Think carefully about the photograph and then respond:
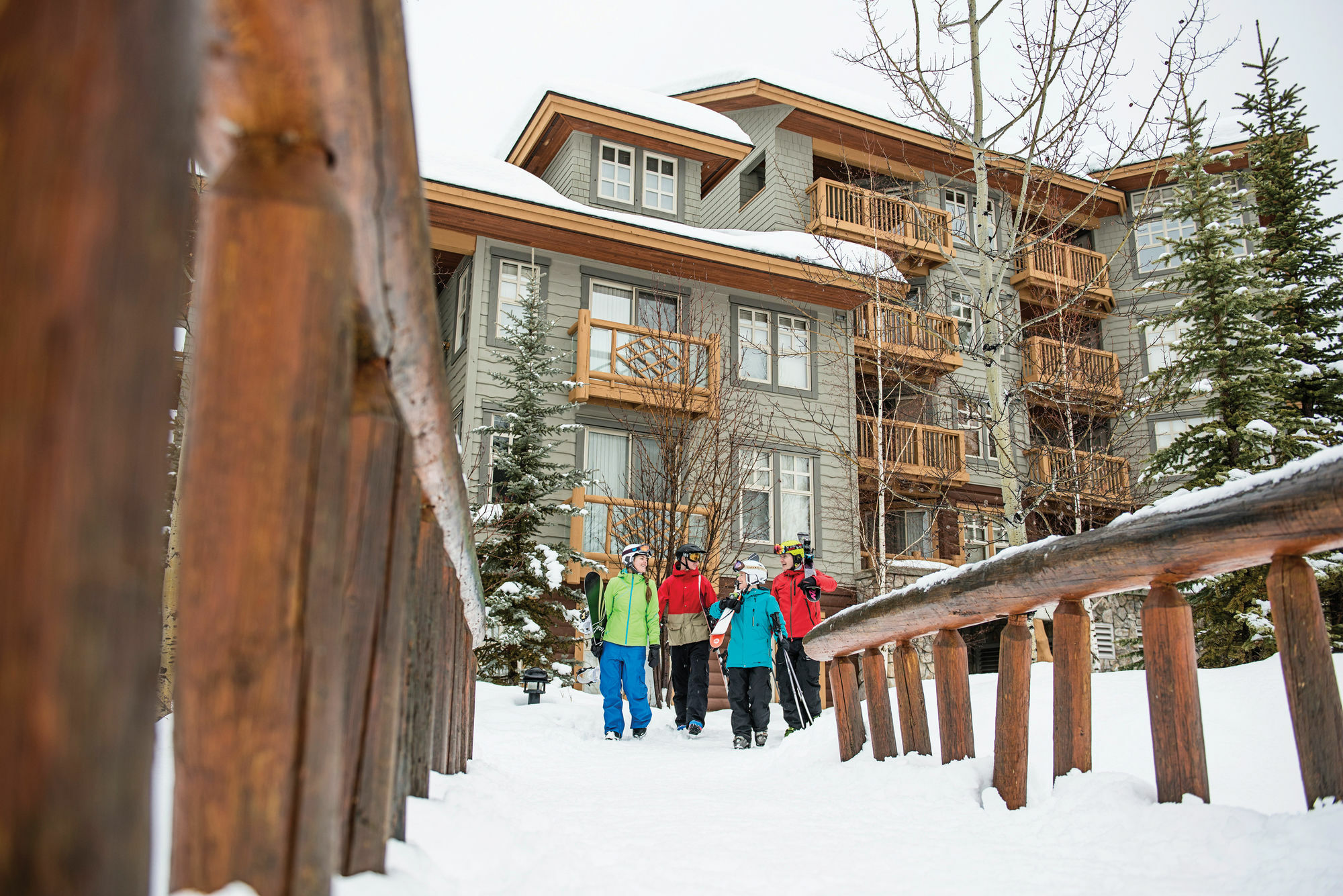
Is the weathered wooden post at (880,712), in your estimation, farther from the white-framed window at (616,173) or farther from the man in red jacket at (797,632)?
the white-framed window at (616,173)

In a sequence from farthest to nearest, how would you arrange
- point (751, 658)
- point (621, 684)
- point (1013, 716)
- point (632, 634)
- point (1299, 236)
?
point (1299, 236) < point (621, 684) < point (632, 634) < point (751, 658) < point (1013, 716)

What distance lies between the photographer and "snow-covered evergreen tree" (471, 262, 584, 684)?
535 inches

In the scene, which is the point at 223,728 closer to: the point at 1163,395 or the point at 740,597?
the point at 740,597

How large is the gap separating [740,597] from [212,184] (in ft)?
25.4

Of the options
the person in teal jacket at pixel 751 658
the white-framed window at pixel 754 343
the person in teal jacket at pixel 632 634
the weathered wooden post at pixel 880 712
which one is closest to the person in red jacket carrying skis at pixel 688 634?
the person in teal jacket at pixel 632 634

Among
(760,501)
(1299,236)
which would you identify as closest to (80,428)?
(760,501)

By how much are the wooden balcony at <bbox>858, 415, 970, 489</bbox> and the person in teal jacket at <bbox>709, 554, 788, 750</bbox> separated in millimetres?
11065

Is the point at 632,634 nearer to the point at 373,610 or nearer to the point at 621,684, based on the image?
the point at 621,684

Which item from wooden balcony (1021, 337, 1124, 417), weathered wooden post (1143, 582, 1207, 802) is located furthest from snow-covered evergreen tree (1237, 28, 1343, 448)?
weathered wooden post (1143, 582, 1207, 802)

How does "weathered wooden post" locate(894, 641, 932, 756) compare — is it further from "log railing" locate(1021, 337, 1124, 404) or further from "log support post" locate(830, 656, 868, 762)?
"log railing" locate(1021, 337, 1124, 404)

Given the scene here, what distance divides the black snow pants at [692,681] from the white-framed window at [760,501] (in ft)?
27.2

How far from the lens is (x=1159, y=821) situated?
8.45ft

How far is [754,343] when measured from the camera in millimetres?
19594

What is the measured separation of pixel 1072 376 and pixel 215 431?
52.2 ft
